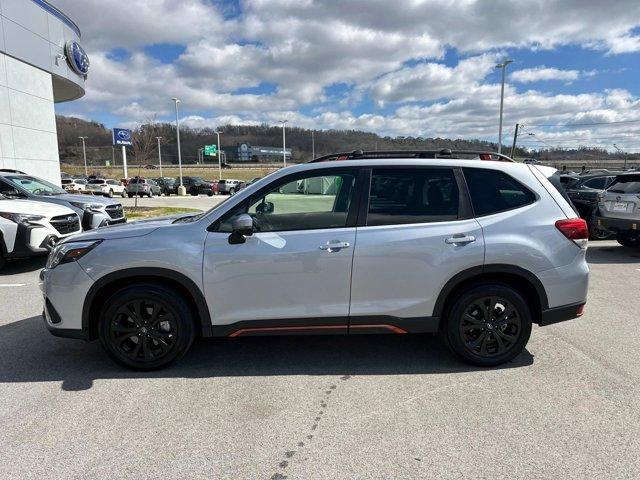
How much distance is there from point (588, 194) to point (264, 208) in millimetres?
10990

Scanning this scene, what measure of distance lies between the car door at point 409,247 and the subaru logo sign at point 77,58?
2115 cm

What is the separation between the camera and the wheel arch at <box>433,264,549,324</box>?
3.78 meters

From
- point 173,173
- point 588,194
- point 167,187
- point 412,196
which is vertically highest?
point 173,173

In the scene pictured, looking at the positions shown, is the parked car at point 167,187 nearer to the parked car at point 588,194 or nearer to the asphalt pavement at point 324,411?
the parked car at point 588,194

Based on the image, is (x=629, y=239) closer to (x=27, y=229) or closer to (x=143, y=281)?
(x=143, y=281)

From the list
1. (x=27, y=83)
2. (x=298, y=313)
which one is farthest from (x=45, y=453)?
(x=27, y=83)

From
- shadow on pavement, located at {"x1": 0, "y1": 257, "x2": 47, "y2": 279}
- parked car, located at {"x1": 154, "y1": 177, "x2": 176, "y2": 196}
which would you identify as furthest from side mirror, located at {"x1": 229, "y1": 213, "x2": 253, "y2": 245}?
parked car, located at {"x1": 154, "y1": 177, "x2": 176, "y2": 196}

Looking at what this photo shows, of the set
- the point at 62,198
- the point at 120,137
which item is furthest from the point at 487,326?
the point at 120,137

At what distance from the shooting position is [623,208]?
903 centimetres

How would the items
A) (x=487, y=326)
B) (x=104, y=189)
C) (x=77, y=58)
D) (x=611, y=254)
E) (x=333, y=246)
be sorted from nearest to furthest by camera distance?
(x=333, y=246) → (x=487, y=326) → (x=611, y=254) → (x=77, y=58) → (x=104, y=189)

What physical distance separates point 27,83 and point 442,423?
2026 cm

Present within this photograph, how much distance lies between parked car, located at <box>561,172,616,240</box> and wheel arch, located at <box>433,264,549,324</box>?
7.23m

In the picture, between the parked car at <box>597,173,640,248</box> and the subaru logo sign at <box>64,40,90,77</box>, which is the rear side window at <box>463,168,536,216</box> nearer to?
the parked car at <box>597,173,640,248</box>

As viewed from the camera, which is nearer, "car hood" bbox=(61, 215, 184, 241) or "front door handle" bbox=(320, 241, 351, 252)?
"front door handle" bbox=(320, 241, 351, 252)
